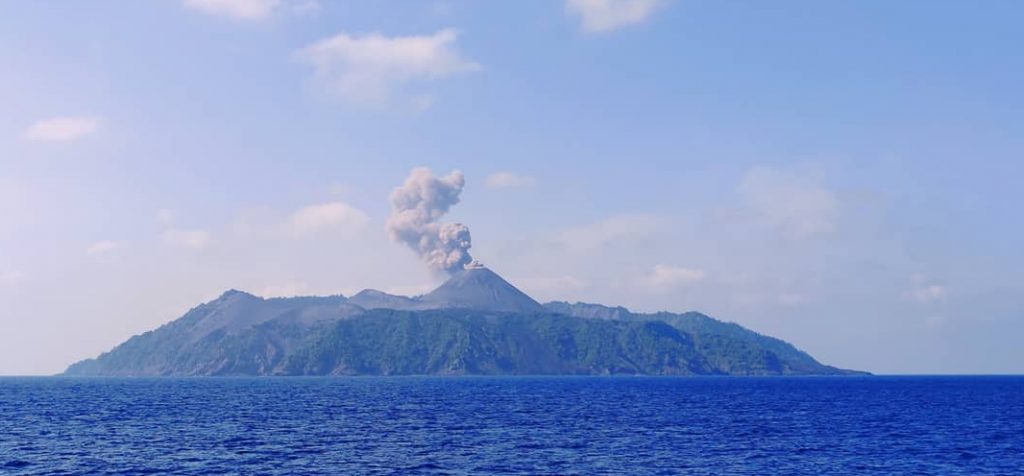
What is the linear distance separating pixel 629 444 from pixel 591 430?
17.0 m

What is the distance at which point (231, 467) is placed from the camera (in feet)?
266

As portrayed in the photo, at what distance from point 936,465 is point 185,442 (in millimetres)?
76090

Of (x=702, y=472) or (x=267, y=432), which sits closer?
(x=702, y=472)

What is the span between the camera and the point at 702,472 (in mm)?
80250

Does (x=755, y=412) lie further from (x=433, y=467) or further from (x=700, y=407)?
(x=433, y=467)

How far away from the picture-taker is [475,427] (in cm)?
12225

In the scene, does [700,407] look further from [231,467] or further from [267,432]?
[231,467]

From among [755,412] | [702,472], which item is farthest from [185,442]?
[755,412]

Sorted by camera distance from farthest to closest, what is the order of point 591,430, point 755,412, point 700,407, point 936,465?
point 700,407 → point 755,412 → point 591,430 → point 936,465

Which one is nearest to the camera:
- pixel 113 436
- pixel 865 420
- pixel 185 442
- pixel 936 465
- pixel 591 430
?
pixel 936 465

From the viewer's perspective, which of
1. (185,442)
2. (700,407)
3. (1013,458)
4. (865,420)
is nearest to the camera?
(1013,458)

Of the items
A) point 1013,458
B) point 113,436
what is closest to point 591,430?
point 1013,458

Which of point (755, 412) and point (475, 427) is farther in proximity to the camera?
point (755, 412)

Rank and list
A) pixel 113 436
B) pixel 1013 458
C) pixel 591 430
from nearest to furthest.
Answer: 1. pixel 1013 458
2. pixel 113 436
3. pixel 591 430
